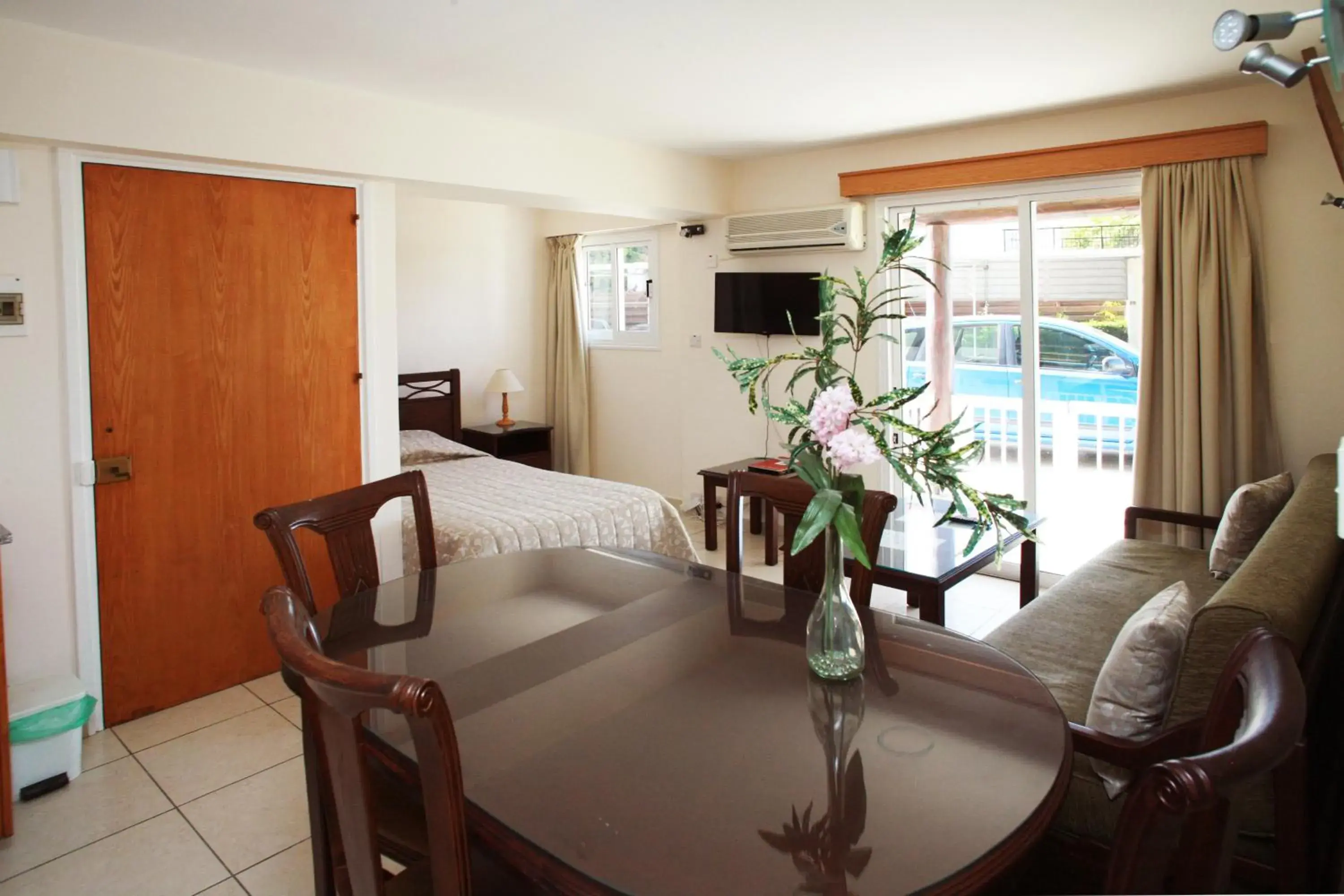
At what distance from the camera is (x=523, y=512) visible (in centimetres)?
386

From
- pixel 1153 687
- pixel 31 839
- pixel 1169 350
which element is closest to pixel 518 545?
pixel 31 839

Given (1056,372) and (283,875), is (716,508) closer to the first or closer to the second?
(1056,372)

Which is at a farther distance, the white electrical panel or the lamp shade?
the lamp shade

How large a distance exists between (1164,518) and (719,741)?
9.74ft

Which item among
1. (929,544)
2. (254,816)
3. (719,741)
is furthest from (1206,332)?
(254,816)

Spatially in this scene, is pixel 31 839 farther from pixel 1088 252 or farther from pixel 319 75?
pixel 1088 252

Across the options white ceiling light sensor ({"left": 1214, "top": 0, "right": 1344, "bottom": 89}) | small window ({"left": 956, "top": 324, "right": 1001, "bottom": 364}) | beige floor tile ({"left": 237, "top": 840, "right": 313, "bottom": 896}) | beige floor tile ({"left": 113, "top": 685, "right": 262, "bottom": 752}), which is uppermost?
white ceiling light sensor ({"left": 1214, "top": 0, "right": 1344, "bottom": 89})

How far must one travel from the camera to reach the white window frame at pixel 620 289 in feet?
20.4

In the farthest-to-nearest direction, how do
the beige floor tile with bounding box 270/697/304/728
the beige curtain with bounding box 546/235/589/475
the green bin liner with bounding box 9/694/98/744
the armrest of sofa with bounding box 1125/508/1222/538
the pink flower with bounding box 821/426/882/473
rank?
the beige curtain with bounding box 546/235/589/475
the armrest of sofa with bounding box 1125/508/1222/538
the beige floor tile with bounding box 270/697/304/728
the green bin liner with bounding box 9/694/98/744
the pink flower with bounding box 821/426/882/473

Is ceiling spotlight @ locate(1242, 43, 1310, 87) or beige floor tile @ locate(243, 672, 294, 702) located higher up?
ceiling spotlight @ locate(1242, 43, 1310, 87)

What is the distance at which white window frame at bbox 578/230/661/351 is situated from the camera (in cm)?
621

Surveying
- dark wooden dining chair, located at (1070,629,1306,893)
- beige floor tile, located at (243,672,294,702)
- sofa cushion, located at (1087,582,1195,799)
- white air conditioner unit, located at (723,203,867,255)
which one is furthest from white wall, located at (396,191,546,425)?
dark wooden dining chair, located at (1070,629,1306,893)

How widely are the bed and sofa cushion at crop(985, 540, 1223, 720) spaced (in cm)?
157

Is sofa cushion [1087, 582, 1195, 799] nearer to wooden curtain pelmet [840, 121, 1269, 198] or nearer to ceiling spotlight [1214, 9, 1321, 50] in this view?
ceiling spotlight [1214, 9, 1321, 50]
